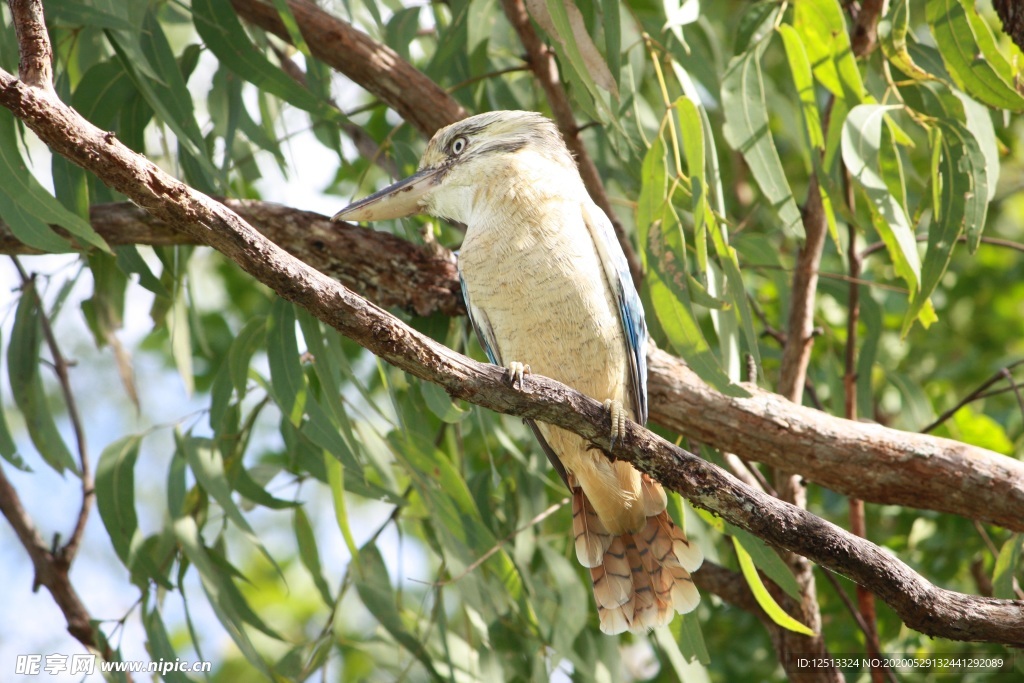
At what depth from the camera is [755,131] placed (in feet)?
8.70

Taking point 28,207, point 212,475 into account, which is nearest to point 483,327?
point 212,475

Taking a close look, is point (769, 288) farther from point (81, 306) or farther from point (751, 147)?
point (81, 306)

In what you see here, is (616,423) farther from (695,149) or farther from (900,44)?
(900,44)

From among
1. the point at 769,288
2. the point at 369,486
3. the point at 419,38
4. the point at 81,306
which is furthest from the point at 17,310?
the point at 769,288

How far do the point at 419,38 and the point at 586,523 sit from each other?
240 cm

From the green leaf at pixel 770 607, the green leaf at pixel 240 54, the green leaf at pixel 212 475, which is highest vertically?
the green leaf at pixel 240 54

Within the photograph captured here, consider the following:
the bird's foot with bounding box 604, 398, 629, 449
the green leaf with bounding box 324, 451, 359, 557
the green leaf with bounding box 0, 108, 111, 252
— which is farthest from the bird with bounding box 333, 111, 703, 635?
the green leaf with bounding box 0, 108, 111, 252

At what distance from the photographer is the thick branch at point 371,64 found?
9.73 feet

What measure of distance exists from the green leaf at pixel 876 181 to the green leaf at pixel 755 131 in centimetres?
18

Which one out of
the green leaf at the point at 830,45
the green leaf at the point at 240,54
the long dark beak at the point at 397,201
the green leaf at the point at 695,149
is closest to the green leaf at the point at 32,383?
the green leaf at the point at 240,54

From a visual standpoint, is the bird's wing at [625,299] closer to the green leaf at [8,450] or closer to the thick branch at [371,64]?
the thick branch at [371,64]

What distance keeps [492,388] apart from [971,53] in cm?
168

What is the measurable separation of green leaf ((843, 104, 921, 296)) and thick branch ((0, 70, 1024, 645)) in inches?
36.9

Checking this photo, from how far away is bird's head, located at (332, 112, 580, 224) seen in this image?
2654mm
